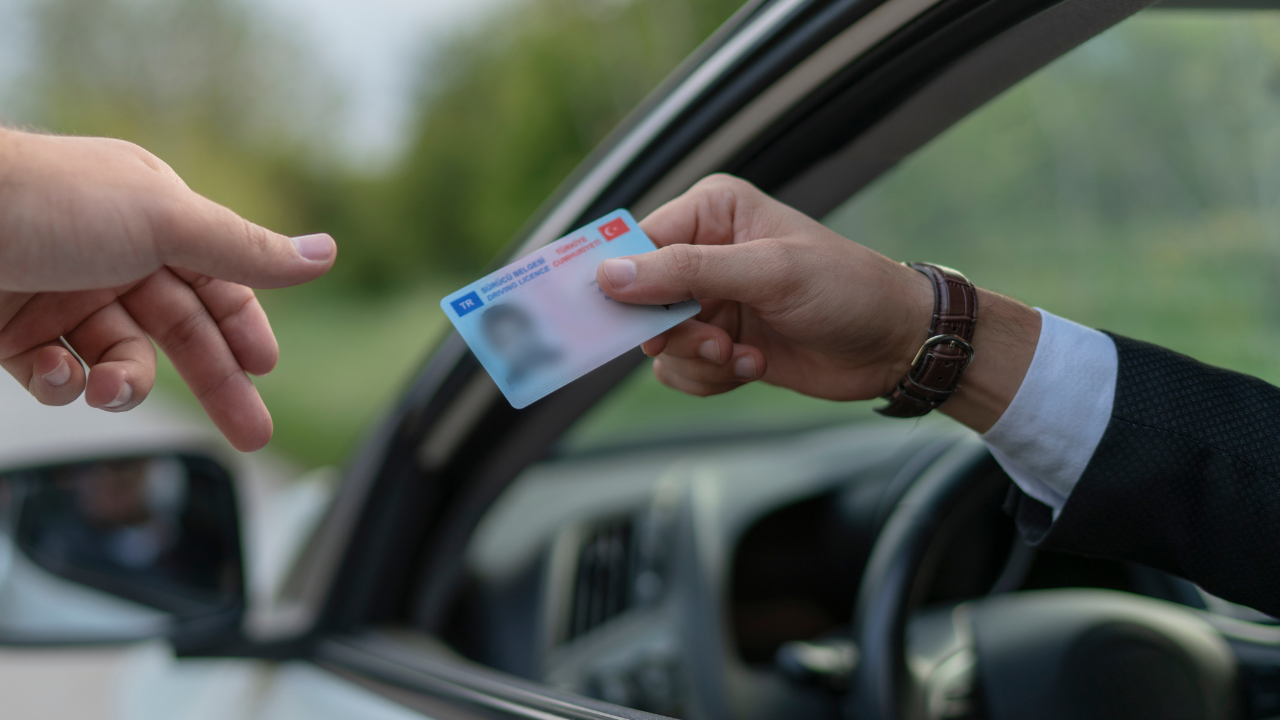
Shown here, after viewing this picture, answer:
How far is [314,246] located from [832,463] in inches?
64.0

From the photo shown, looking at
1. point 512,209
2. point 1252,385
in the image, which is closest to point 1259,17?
point 1252,385

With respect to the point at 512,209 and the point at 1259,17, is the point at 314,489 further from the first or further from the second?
the point at 512,209

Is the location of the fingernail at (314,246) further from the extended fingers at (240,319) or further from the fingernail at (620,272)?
the fingernail at (620,272)

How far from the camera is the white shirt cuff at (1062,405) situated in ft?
3.44

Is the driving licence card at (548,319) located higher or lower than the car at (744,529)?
higher

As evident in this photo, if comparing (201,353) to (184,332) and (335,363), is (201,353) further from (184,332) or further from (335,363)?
(335,363)

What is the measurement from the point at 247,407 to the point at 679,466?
1.64 m

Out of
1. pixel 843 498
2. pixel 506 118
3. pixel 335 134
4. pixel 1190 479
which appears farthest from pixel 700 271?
pixel 335 134

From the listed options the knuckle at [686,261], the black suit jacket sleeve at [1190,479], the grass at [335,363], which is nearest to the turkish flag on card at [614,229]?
the knuckle at [686,261]

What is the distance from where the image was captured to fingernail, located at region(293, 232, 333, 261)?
34.4 inches

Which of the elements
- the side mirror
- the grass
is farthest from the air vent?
the grass

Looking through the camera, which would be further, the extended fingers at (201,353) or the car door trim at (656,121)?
the car door trim at (656,121)

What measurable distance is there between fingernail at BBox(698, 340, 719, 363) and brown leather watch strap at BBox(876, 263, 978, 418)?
27cm

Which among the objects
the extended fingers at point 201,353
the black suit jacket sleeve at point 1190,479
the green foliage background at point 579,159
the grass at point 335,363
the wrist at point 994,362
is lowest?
the grass at point 335,363
